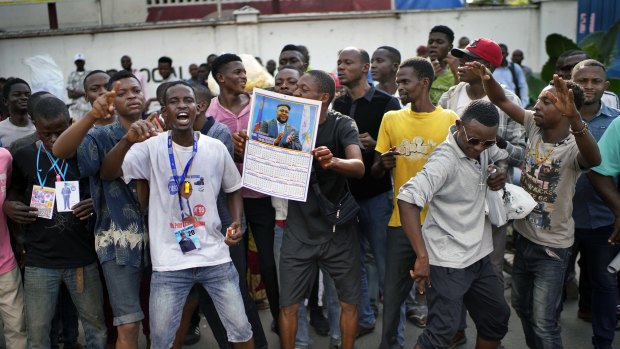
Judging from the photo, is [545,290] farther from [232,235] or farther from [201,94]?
[201,94]

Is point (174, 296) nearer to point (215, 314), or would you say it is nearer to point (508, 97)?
point (215, 314)

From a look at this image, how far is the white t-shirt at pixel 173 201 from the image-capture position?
3910 mm

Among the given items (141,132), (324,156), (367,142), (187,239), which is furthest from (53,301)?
(367,142)

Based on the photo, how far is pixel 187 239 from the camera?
3.90 meters

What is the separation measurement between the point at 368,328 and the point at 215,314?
1.44 m

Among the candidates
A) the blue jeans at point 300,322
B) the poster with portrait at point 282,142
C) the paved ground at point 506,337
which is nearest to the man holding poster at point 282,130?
the poster with portrait at point 282,142

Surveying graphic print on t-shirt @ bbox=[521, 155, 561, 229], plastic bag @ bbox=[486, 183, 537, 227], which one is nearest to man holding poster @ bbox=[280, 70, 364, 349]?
plastic bag @ bbox=[486, 183, 537, 227]

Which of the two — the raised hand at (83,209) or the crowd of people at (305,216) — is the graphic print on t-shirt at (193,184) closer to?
the crowd of people at (305,216)

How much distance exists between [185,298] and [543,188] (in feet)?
8.22

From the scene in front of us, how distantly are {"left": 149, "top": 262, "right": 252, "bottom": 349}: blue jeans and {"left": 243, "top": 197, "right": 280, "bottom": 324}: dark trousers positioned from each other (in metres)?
0.77

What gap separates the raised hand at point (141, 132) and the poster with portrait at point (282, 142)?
2.48 feet

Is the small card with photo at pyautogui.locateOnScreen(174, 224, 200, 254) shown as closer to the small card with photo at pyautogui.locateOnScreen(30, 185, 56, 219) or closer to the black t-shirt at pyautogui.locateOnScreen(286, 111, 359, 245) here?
the black t-shirt at pyautogui.locateOnScreen(286, 111, 359, 245)

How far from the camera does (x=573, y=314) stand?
552 centimetres

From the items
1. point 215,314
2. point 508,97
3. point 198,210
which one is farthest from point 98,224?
point 508,97
